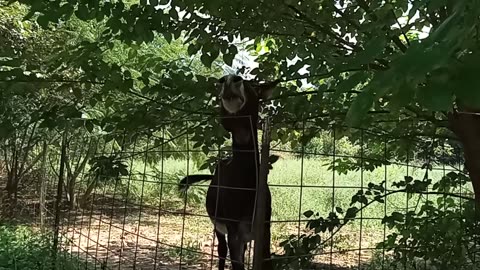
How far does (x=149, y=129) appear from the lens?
4168 mm

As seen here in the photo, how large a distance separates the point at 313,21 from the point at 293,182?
24.3ft

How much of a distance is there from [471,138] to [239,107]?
139 cm

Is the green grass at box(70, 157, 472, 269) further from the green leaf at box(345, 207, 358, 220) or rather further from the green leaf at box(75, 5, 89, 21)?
the green leaf at box(75, 5, 89, 21)

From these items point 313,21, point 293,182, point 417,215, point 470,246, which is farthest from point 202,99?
point 293,182

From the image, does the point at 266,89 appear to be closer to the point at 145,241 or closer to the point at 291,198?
the point at 145,241

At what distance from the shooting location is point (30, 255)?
18.7 feet

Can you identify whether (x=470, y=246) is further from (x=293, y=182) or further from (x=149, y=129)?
(x=293, y=182)

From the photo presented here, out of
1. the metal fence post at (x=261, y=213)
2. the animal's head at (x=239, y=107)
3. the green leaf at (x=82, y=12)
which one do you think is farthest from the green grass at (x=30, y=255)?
the metal fence post at (x=261, y=213)

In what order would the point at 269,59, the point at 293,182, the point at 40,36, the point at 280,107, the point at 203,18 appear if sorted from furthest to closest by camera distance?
the point at 293,182 → the point at 40,36 → the point at 269,59 → the point at 280,107 → the point at 203,18

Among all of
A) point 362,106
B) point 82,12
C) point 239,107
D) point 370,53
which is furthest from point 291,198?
point 362,106

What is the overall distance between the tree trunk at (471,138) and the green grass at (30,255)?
10.9ft

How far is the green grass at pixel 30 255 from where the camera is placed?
17.8 feet

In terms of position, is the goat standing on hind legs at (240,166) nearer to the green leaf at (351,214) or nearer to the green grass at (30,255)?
the green leaf at (351,214)

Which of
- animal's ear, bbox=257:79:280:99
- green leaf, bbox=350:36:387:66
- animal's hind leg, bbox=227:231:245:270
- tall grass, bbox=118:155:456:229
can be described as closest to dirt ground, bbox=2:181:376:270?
tall grass, bbox=118:155:456:229
